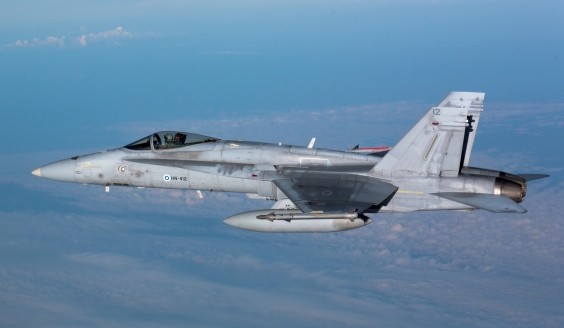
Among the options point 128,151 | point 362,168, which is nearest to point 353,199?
point 362,168

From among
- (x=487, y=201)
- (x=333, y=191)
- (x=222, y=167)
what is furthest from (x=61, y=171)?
(x=487, y=201)

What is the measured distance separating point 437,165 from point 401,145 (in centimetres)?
117

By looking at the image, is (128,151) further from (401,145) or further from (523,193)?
(523,193)

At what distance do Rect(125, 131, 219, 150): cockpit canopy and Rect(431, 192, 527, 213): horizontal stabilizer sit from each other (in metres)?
7.87

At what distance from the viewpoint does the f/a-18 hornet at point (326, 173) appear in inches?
786

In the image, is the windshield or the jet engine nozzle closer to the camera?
the jet engine nozzle

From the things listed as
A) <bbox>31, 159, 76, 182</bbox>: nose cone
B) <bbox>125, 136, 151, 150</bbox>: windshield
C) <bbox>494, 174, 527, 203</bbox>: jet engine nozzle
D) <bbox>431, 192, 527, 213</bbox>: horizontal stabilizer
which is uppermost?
<bbox>125, 136, 151, 150</bbox>: windshield

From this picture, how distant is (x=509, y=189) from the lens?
20.3m

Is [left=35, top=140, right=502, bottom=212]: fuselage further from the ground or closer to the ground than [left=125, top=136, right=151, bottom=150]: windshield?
closer to the ground

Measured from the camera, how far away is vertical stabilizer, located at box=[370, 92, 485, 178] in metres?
20.0

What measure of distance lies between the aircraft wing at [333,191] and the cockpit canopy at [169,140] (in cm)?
346

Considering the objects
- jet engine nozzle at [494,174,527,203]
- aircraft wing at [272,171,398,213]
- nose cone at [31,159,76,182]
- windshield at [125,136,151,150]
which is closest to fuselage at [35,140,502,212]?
nose cone at [31,159,76,182]

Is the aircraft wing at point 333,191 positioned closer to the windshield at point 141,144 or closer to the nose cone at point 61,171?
the windshield at point 141,144

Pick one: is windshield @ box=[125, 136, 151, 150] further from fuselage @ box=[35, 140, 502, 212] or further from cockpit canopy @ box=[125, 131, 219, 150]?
fuselage @ box=[35, 140, 502, 212]
